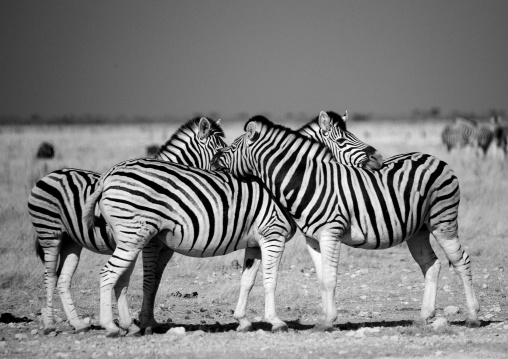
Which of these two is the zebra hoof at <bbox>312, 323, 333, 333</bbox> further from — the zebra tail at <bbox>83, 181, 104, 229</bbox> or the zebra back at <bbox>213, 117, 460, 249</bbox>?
the zebra tail at <bbox>83, 181, 104, 229</bbox>

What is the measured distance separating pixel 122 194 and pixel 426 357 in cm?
324

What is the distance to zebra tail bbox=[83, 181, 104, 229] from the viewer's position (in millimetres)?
7625

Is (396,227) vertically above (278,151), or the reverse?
(278,151)

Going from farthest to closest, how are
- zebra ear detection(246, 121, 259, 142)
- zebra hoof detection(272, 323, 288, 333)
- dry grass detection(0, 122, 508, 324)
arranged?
dry grass detection(0, 122, 508, 324) → zebra ear detection(246, 121, 259, 142) → zebra hoof detection(272, 323, 288, 333)

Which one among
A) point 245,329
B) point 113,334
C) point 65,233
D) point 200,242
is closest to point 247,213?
point 200,242

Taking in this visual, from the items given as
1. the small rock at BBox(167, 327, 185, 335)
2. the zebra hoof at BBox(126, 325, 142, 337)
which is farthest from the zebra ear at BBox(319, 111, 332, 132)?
the zebra hoof at BBox(126, 325, 142, 337)

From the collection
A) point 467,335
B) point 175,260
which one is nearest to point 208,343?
point 467,335

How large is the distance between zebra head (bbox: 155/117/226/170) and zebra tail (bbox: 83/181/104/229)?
5.26 feet

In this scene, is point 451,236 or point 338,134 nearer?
point 451,236

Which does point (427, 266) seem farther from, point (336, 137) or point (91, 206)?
point (91, 206)

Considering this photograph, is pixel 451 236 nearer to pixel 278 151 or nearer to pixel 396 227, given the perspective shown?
pixel 396 227

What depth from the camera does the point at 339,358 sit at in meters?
6.73

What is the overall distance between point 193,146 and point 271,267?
2.14m

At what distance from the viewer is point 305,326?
8406 mm
